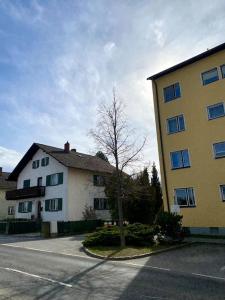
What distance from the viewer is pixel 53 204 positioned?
1406 inches

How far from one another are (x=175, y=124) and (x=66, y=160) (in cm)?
1640

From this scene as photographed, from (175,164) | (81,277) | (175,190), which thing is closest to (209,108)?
(175,164)

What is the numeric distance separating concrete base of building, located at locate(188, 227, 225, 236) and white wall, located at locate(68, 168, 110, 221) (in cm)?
1652

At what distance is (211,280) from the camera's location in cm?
1005

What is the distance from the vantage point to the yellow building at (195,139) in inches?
826

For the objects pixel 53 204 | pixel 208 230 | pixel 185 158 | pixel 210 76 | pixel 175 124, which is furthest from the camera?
pixel 53 204

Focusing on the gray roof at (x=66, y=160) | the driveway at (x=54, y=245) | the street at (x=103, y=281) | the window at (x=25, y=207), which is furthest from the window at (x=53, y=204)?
the street at (x=103, y=281)

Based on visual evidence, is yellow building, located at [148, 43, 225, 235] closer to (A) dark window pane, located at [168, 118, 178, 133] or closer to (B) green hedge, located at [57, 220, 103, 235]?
(A) dark window pane, located at [168, 118, 178, 133]

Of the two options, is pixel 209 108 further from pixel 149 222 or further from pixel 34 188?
pixel 34 188

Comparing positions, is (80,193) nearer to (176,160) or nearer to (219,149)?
(176,160)

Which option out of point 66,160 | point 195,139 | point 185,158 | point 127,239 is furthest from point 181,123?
point 66,160

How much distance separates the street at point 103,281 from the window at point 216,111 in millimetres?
12309

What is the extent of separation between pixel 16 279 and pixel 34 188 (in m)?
28.0

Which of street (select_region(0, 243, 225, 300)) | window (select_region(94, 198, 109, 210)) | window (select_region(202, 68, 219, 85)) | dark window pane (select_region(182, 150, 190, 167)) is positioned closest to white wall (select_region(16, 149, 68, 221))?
window (select_region(94, 198, 109, 210))
